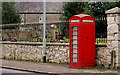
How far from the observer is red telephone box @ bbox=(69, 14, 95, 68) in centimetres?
1344

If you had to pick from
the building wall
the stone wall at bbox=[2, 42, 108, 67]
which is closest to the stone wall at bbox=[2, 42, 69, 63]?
the stone wall at bbox=[2, 42, 108, 67]

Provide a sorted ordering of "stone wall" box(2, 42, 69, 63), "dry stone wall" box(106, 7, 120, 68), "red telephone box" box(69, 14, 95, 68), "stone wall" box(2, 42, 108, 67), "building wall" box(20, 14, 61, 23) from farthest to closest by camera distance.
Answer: "building wall" box(20, 14, 61, 23) → "stone wall" box(2, 42, 69, 63) → "stone wall" box(2, 42, 108, 67) → "red telephone box" box(69, 14, 95, 68) → "dry stone wall" box(106, 7, 120, 68)

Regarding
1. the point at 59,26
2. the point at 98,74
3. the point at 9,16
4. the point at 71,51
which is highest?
the point at 9,16

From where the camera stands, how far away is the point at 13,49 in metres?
19.5

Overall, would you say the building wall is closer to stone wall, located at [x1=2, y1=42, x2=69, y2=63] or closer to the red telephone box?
stone wall, located at [x1=2, y1=42, x2=69, y2=63]

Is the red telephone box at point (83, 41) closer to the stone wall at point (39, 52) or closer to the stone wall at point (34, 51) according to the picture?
the stone wall at point (39, 52)

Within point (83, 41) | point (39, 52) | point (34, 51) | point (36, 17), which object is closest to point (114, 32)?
point (83, 41)

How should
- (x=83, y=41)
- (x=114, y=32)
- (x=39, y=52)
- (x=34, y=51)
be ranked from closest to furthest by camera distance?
(x=114, y=32), (x=83, y=41), (x=39, y=52), (x=34, y=51)

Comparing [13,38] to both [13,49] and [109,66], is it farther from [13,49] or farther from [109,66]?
[109,66]

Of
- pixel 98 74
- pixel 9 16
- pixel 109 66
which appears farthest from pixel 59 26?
pixel 9 16

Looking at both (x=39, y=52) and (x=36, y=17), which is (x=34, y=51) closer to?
(x=39, y=52)

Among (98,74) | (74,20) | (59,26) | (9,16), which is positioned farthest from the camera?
(9,16)

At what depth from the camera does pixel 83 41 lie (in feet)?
44.2

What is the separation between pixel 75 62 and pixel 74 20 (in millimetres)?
2181
